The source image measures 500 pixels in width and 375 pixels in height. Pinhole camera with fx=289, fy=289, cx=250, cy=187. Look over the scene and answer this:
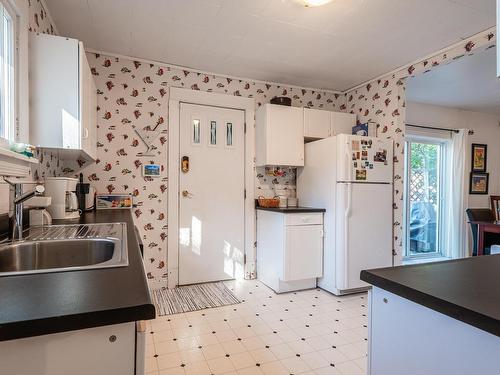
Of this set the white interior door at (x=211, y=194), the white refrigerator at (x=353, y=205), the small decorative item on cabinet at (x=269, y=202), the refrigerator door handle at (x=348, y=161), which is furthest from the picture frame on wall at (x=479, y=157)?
the white interior door at (x=211, y=194)

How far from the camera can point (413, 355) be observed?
793 mm

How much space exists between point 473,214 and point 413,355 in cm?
399

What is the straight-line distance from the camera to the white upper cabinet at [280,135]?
3.21m

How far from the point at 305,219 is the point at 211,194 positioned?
1069 millimetres

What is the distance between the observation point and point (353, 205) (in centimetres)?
290

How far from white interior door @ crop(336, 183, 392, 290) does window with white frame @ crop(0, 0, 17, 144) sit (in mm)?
2577

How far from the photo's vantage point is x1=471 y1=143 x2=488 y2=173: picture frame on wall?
458 cm

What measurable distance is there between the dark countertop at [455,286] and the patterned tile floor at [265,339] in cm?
113

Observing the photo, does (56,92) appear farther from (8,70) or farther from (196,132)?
(196,132)

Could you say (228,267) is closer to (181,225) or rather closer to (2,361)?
(181,225)

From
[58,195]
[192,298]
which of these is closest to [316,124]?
[192,298]

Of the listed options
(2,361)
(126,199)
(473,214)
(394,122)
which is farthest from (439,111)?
(2,361)

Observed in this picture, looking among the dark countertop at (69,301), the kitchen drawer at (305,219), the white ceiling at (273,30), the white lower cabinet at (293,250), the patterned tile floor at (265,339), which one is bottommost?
the patterned tile floor at (265,339)

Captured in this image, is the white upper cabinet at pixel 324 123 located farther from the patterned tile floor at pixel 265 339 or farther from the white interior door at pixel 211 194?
the patterned tile floor at pixel 265 339
